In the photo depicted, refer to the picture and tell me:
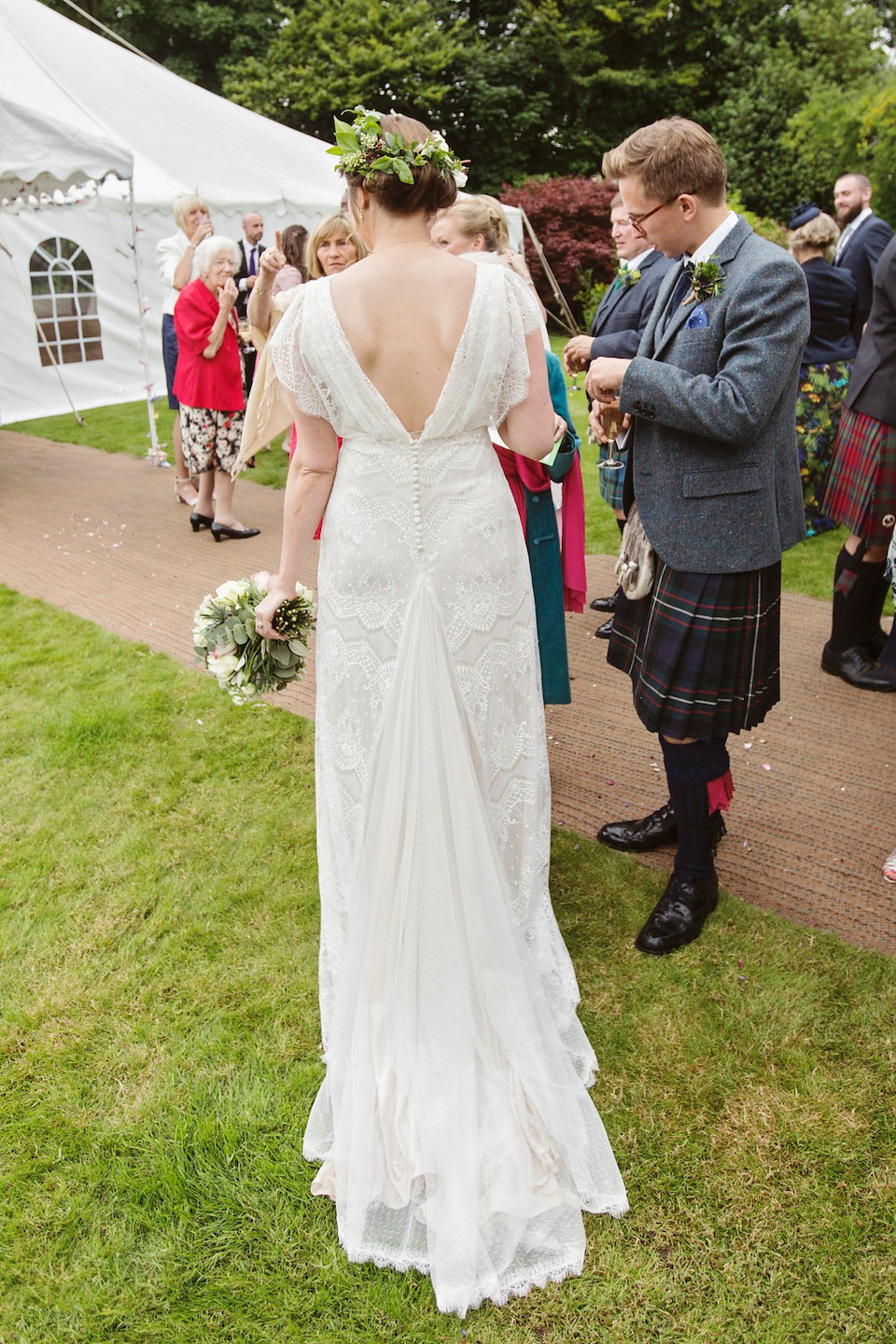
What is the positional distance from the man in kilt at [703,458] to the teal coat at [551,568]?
1.07ft

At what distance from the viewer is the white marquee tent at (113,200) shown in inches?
356

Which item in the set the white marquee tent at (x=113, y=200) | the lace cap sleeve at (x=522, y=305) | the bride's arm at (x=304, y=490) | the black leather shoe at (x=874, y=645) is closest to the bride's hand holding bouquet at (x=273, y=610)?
the bride's arm at (x=304, y=490)

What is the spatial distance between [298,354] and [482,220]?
1.62 m

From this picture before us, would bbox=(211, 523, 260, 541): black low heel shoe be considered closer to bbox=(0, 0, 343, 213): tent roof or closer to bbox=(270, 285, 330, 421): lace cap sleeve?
bbox=(0, 0, 343, 213): tent roof

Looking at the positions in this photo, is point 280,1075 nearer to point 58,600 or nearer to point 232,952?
point 232,952

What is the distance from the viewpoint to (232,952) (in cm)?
288

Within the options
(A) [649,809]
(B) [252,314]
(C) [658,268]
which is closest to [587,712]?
(A) [649,809]

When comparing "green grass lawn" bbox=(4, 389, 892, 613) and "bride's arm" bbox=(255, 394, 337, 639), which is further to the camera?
"green grass lawn" bbox=(4, 389, 892, 613)

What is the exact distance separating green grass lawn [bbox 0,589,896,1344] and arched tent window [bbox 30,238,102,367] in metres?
9.61

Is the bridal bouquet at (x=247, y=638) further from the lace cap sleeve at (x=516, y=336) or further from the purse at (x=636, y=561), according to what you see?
the purse at (x=636, y=561)

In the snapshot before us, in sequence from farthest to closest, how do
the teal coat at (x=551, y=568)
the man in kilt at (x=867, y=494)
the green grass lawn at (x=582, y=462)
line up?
the green grass lawn at (x=582, y=462) < the man in kilt at (x=867, y=494) < the teal coat at (x=551, y=568)

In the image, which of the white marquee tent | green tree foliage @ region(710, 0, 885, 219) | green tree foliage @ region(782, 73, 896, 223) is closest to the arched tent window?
the white marquee tent

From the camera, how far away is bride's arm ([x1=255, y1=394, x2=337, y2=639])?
206cm

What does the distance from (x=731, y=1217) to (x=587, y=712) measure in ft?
8.27
